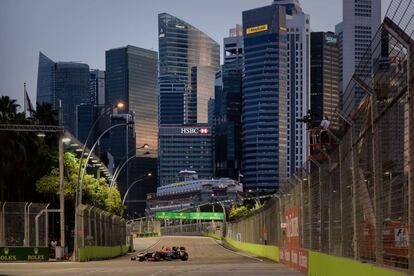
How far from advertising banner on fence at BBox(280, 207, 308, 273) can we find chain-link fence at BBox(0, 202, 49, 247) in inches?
693

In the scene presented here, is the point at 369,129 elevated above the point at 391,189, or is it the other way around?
the point at 369,129

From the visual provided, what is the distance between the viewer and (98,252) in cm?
5866

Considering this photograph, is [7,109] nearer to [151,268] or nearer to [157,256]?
[157,256]

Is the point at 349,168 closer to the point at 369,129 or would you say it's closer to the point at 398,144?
the point at 369,129

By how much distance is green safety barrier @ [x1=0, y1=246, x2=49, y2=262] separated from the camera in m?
51.5

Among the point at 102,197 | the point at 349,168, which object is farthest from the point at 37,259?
the point at 349,168

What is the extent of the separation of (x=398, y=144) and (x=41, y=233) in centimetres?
4332

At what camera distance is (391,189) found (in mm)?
10555

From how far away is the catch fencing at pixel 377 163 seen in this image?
932 cm

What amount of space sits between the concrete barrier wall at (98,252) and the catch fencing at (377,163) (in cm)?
3286

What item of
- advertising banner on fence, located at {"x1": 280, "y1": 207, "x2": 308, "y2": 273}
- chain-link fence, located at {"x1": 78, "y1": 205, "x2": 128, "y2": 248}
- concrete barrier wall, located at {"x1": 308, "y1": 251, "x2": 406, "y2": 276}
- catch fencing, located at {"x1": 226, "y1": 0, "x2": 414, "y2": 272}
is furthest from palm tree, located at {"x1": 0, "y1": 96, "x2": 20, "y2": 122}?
catch fencing, located at {"x1": 226, "y1": 0, "x2": 414, "y2": 272}

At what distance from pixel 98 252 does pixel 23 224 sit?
30.3 ft

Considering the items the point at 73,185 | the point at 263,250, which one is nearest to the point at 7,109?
the point at 73,185

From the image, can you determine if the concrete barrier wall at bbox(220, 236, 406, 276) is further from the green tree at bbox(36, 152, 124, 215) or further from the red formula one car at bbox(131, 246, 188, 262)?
the green tree at bbox(36, 152, 124, 215)
